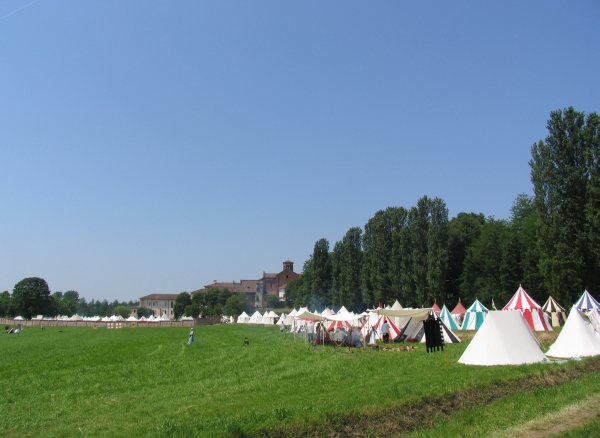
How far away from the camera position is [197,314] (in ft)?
394

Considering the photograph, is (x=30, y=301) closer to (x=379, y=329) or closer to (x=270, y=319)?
(x=270, y=319)

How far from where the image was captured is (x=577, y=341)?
63.6ft

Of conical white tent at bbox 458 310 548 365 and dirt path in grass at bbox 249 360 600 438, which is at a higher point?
conical white tent at bbox 458 310 548 365

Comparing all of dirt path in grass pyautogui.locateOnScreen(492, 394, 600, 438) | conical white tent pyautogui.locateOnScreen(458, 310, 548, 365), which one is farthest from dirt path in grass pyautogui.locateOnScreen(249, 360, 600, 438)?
conical white tent pyautogui.locateOnScreen(458, 310, 548, 365)

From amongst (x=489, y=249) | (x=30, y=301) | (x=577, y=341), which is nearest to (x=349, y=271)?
(x=489, y=249)

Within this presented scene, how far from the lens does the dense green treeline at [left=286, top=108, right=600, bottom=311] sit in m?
39.8

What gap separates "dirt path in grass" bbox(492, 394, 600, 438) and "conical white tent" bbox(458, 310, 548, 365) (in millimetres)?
6024

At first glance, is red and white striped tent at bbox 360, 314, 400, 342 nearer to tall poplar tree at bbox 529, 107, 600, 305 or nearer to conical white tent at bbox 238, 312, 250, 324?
tall poplar tree at bbox 529, 107, 600, 305

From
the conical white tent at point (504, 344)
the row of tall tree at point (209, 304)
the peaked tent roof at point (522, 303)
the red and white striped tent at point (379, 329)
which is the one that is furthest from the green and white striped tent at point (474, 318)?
the row of tall tree at point (209, 304)

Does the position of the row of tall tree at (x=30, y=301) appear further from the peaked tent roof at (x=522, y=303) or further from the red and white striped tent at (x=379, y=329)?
the peaked tent roof at (x=522, y=303)

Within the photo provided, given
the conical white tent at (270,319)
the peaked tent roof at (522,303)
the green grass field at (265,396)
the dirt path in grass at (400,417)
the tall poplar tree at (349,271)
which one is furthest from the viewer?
the conical white tent at (270,319)

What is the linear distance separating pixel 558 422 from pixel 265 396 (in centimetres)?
659

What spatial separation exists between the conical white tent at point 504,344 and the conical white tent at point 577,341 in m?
2.92

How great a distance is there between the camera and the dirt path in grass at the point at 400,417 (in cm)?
904
